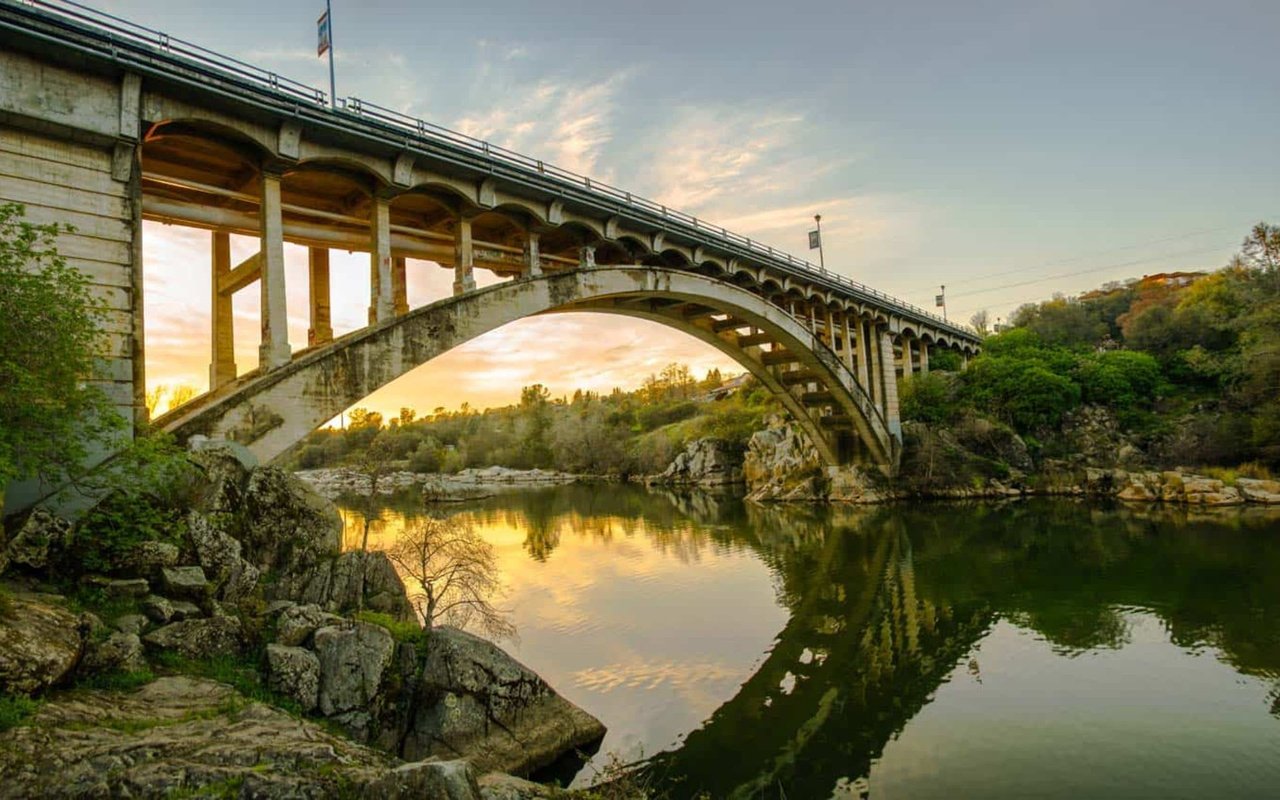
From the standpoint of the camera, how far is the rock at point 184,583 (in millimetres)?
8352

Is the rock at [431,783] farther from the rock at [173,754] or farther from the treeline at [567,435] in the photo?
the treeline at [567,435]

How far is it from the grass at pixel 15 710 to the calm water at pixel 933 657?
633cm

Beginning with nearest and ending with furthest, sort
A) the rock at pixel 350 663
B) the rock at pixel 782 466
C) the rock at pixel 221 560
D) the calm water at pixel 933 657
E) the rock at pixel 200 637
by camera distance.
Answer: the rock at pixel 200 637 < the rock at pixel 350 663 < the rock at pixel 221 560 < the calm water at pixel 933 657 < the rock at pixel 782 466

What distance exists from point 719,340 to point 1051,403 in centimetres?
2257

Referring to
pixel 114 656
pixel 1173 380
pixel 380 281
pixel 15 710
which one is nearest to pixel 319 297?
pixel 380 281

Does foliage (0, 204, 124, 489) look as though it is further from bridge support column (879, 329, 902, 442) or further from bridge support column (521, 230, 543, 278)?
bridge support column (879, 329, 902, 442)

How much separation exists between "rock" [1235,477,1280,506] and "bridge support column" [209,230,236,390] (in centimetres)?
3780

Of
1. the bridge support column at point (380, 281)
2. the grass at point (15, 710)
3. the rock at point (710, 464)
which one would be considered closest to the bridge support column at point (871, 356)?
the rock at point (710, 464)

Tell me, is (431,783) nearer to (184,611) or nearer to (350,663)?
(350,663)

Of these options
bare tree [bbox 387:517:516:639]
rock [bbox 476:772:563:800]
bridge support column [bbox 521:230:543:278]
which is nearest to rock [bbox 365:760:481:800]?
rock [bbox 476:772:563:800]

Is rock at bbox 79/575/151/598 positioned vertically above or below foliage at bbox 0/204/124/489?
below

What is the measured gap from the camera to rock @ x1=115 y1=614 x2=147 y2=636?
728 centimetres

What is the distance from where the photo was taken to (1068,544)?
23.2 metres

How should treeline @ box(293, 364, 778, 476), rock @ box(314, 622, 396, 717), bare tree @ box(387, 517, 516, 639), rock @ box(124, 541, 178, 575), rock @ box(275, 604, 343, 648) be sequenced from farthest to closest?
1. treeline @ box(293, 364, 778, 476)
2. bare tree @ box(387, 517, 516, 639)
3. rock @ box(275, 604, 343, 648)
4. rock @ box(124, 541, 178, 575)
5. rock @ box(314, 622, 396, 717)
